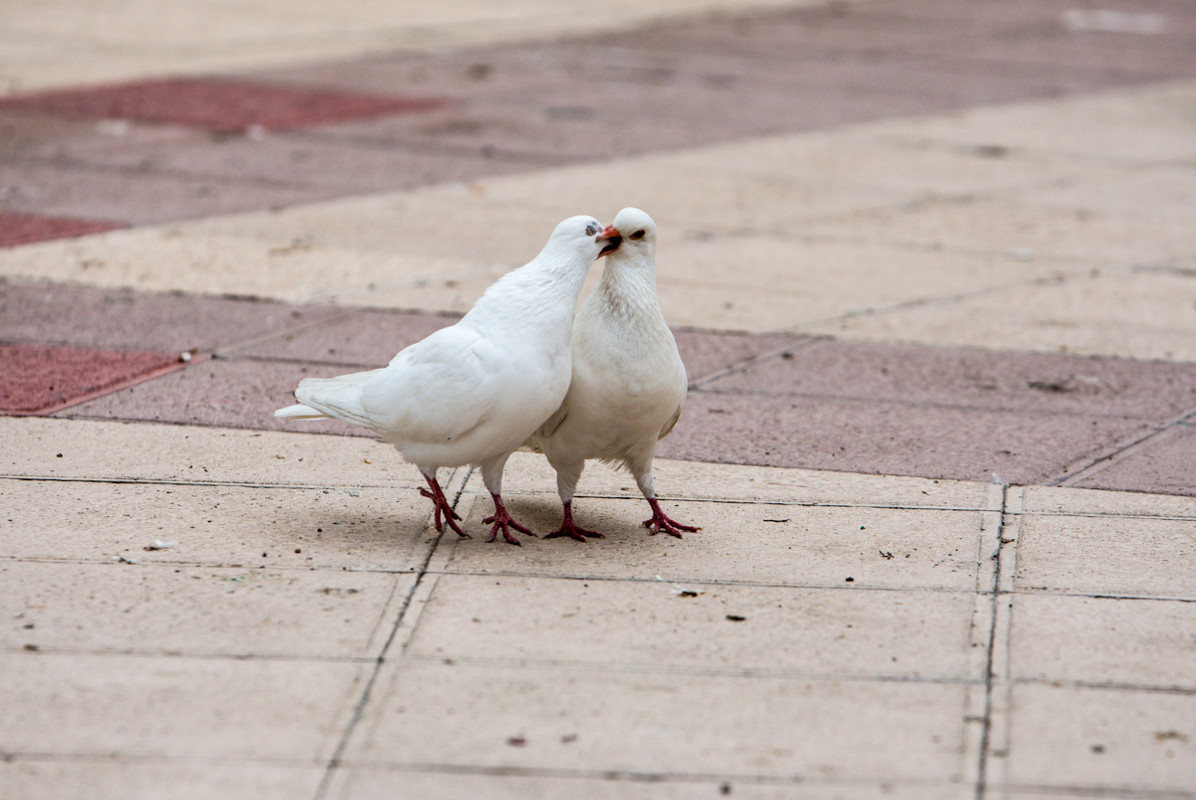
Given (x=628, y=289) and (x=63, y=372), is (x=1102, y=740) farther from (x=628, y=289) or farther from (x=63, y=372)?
(x=63, y=372)

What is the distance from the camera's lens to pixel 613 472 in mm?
5395

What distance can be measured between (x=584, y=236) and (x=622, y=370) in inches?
17.5

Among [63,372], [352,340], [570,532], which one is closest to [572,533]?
[570,532]

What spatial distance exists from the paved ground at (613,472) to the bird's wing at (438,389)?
415mm

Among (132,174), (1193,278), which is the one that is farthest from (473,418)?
(132,174)

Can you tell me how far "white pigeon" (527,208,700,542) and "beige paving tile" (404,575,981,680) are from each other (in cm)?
49

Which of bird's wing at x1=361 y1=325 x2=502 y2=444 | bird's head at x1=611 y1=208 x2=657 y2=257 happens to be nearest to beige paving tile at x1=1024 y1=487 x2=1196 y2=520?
bird's head at x1=611 y1=208 x2=657 y2=257

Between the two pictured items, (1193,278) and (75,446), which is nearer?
(75,446)

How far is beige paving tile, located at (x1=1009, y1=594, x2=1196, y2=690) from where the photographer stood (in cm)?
372

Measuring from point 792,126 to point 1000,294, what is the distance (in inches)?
172

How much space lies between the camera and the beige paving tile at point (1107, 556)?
14.0 feet

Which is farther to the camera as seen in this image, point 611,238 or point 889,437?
point 889,437

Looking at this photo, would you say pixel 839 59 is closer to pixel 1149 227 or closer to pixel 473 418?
pixel 1149 227

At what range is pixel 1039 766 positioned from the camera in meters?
3.30
